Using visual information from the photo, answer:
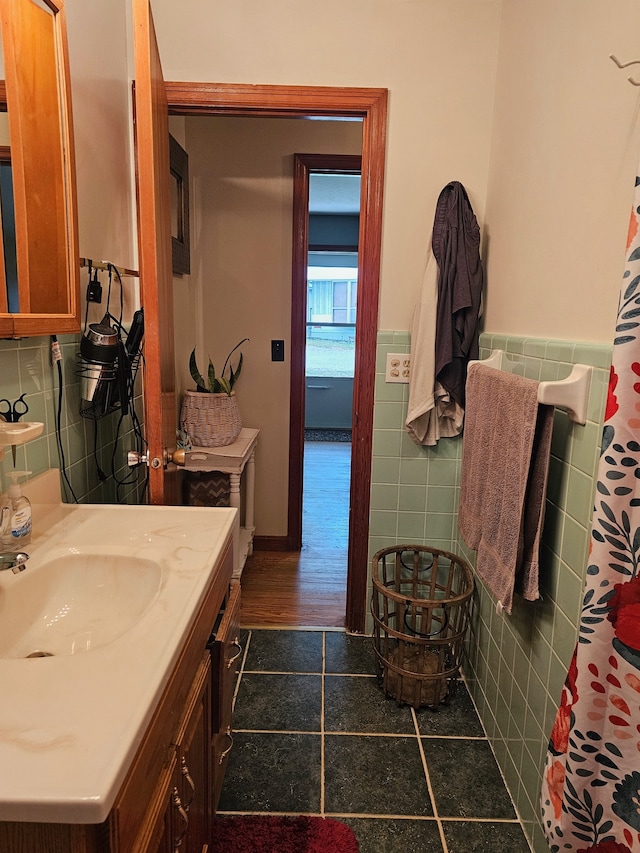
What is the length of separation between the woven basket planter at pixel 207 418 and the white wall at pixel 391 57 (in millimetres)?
1226

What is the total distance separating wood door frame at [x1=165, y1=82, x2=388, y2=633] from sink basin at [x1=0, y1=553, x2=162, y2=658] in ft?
3.96

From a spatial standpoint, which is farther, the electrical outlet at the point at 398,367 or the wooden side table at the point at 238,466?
the wooden side table at the point at 238,466

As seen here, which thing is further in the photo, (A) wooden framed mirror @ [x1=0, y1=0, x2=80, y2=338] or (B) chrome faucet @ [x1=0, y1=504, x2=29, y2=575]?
(A) wooden framed mirror @ [x1=0, y1=0, x2=80, y2=338]

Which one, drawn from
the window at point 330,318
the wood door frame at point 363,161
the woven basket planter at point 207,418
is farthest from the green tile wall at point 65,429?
the window at point 330,318

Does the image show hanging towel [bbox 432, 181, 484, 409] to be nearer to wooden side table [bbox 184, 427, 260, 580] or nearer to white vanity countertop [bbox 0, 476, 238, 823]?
wooden side table [bbox 184, 427, 260, 580]

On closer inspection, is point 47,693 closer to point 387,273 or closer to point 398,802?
point 398,802

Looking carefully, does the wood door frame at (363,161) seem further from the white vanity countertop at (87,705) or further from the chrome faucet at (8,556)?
the chrome faucet at (8,556)

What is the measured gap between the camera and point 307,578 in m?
2.87

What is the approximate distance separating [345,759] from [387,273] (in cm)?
162

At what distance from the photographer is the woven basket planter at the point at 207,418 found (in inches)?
103

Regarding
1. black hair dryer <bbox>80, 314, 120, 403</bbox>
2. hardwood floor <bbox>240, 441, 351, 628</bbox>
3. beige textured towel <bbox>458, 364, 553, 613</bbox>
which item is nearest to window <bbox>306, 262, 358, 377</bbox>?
A: hardwood floor <bbox>240, 441, 351, 628</bbox>

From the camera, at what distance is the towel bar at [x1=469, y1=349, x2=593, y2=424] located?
1188mm

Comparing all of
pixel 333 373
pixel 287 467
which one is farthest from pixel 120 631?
pixel 333 373

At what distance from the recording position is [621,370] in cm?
79
